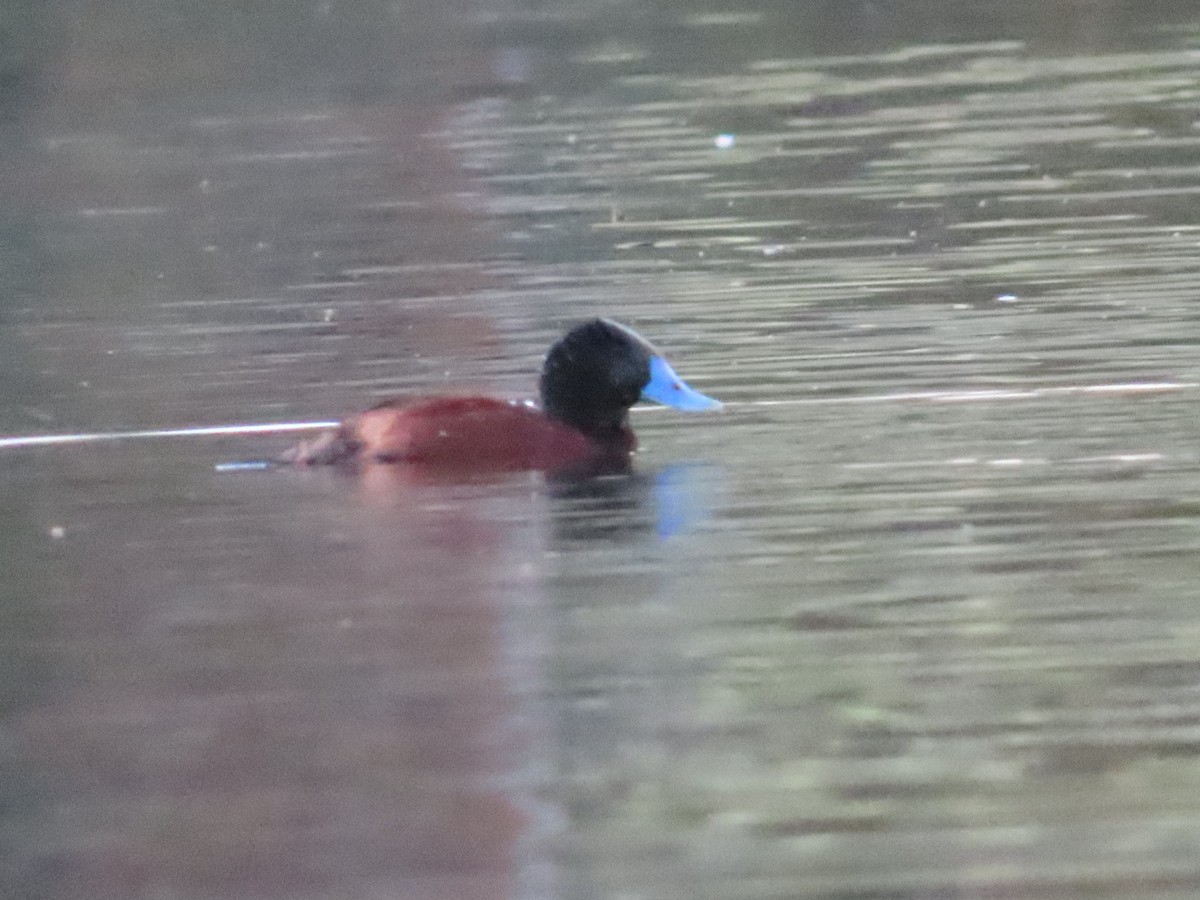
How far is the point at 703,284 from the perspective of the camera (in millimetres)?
10828

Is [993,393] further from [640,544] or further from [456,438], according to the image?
[640,544]

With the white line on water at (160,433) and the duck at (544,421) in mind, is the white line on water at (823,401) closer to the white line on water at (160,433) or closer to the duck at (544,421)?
the white line on water at (160,433)

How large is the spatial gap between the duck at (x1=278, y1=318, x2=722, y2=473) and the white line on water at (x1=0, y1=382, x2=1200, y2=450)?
1.33 feet

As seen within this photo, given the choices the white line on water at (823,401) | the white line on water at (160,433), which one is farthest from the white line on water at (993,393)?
the white line on water at (160,433)

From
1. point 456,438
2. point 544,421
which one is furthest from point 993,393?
point 456,438

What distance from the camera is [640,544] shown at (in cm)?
679

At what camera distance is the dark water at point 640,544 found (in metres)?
4.71

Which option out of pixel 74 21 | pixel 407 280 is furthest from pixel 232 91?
pixel 407 280

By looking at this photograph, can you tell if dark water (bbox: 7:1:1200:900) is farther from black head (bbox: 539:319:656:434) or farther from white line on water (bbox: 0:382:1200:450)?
black head (bbox: 539:319:656:434)

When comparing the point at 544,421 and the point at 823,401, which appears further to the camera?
the point at 823,401

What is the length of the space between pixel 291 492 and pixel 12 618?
129 centimetres

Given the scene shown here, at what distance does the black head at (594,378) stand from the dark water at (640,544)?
19 cm

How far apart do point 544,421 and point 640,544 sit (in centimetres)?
114

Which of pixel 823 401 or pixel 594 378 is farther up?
pixel 594 378
